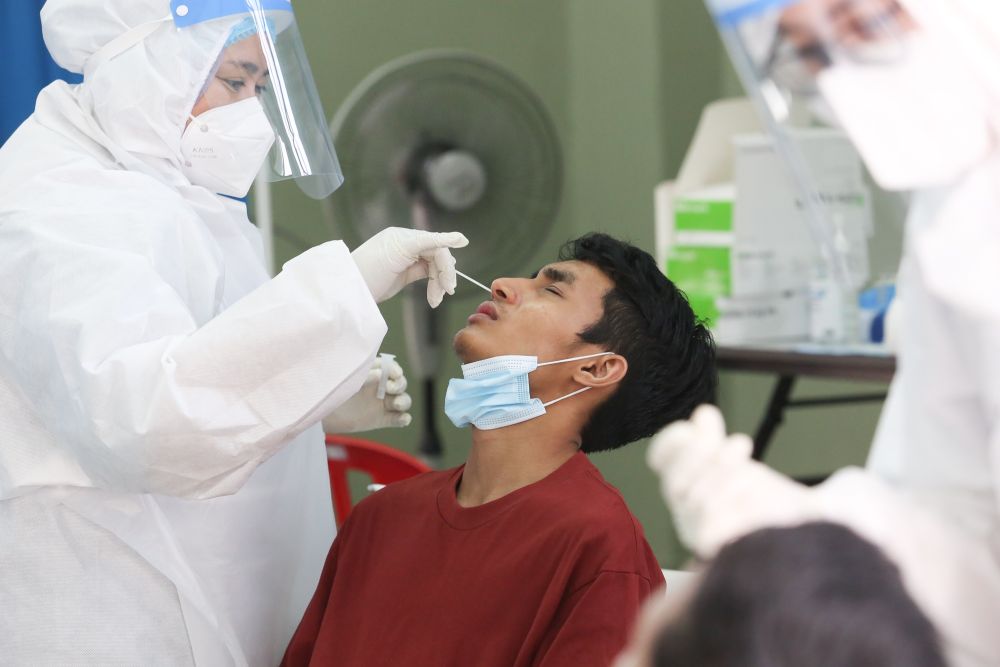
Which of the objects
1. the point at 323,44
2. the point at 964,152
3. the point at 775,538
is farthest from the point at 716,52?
the point at 775,538

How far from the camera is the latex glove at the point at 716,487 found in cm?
85

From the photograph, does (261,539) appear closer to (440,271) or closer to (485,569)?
(485,569)

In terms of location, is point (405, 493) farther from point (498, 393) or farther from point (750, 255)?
point (750, 255)

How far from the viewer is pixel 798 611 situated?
2.04 ft

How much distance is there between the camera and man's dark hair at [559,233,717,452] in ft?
5.38

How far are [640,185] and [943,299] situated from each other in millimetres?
3163

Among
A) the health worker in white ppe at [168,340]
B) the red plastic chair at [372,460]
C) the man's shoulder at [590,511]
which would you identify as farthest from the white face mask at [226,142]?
the red plastic chair at [372,460]

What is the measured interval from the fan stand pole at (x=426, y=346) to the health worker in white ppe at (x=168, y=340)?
1.33m

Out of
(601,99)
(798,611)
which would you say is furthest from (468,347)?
(601,99)

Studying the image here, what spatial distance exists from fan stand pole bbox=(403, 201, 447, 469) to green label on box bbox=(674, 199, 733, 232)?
2.42 feet

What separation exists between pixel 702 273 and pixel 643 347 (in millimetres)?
1470

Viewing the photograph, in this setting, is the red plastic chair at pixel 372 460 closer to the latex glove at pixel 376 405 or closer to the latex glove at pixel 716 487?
the latex glove at pixel 376 405

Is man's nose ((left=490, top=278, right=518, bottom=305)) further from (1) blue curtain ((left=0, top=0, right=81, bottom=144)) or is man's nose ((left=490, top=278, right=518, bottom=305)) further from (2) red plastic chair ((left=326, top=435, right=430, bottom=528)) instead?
(1) blue curtain ((left=0, top=0, right=81, bottom=144))

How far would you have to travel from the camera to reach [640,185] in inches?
156
